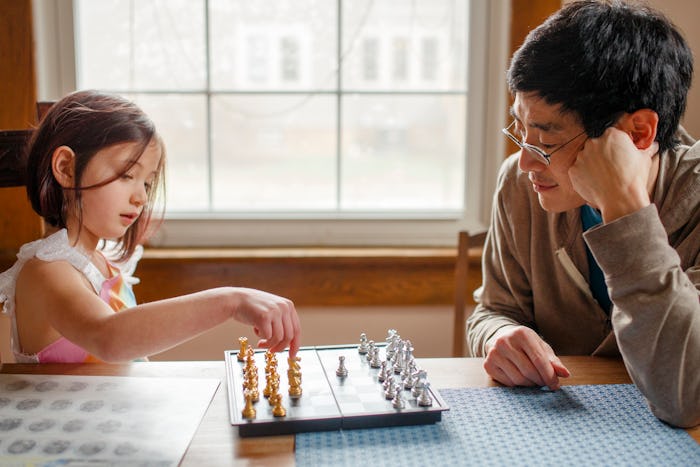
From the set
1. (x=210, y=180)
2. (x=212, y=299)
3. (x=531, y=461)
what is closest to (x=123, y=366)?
(x=212, y=299)

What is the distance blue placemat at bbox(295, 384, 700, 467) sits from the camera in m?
0.94

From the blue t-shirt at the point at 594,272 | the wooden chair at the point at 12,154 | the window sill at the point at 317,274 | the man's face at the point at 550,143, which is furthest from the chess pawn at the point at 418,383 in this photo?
the window sill at the point at 317,274

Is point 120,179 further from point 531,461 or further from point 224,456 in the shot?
point 531,461

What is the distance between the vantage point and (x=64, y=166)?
1.36 metres

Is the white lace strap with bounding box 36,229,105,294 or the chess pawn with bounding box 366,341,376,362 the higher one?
the white lace strap with bounding box 36,229,105,294

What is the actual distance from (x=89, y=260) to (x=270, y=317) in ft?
1.49

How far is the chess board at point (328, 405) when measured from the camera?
1003mm

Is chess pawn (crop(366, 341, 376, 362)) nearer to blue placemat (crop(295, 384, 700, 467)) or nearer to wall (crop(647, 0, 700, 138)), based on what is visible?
blue placemat (crop(295, 384, 700, 467))

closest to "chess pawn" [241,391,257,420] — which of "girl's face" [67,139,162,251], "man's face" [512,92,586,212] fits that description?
"girl's face" [67,139,162,251]

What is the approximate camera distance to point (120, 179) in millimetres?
1371

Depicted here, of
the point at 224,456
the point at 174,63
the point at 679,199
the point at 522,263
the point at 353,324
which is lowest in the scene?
the point at 353,324

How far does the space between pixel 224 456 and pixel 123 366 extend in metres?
0.39

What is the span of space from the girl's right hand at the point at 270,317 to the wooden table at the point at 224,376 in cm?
12

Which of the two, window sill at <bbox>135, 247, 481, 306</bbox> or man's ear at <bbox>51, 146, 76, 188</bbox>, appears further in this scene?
window sill at <bbox>135, 247, 481, 306</bbox>
